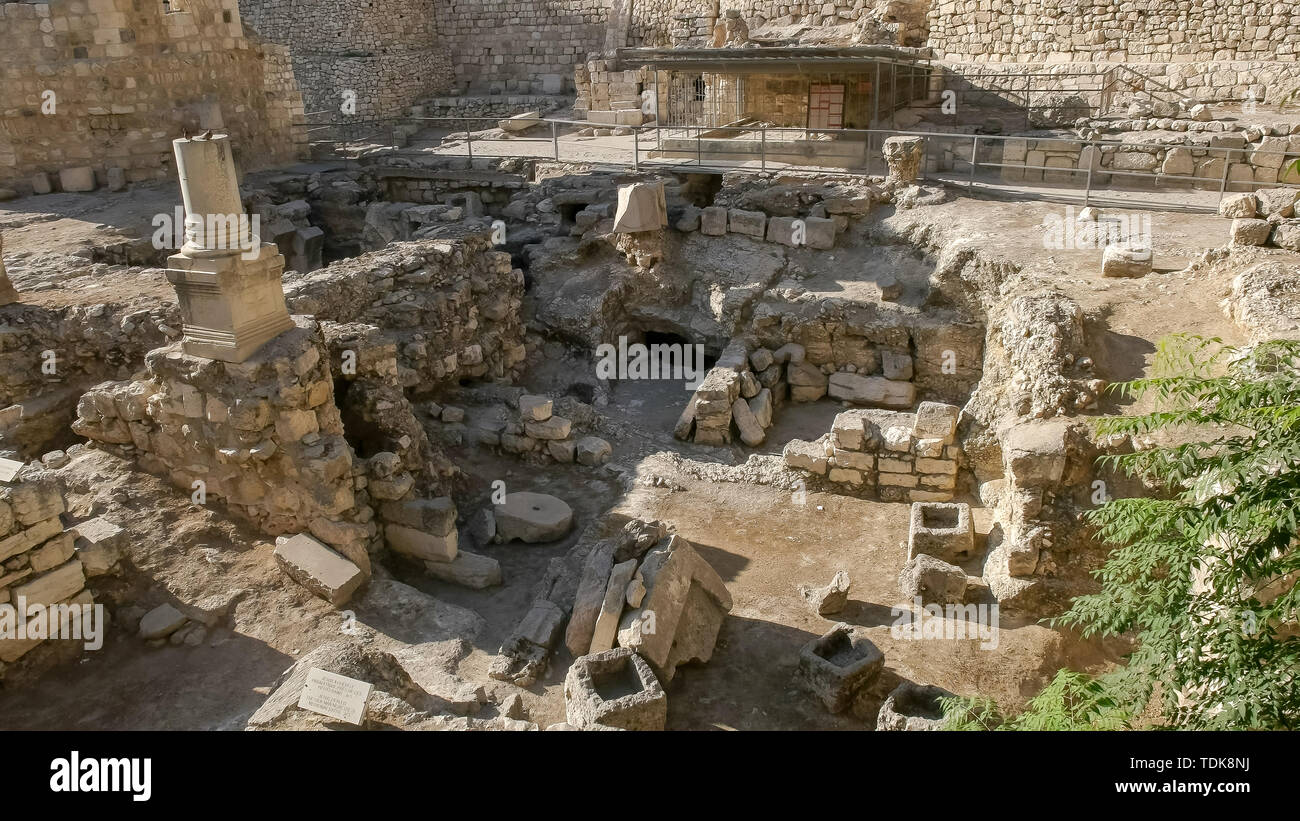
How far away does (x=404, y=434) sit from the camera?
364 inches

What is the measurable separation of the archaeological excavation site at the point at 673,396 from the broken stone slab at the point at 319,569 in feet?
0.09

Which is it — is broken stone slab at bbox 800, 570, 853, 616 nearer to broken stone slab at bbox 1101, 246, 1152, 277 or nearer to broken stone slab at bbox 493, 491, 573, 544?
broken stone slab at bbox 493, 491, 573, 544

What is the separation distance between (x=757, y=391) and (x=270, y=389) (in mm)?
6497

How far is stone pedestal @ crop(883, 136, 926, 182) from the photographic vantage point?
14562 millimetres

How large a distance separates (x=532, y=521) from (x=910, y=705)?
4.16 meters

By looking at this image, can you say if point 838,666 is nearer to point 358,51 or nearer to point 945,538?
point 945,538

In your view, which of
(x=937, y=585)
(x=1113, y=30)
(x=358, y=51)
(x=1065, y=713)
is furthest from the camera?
(x=358, y=51)

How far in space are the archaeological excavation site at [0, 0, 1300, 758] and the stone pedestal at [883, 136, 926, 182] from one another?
12cm

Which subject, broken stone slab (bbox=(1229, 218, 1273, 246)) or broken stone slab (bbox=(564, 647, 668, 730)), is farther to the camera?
broken stone slab (bbox=(1229, 218, 1273, 246))

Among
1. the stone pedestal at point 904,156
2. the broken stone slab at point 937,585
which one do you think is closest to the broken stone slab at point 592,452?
the broken stone slab at point 937,585

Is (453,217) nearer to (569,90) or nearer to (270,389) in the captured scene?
(270,389)

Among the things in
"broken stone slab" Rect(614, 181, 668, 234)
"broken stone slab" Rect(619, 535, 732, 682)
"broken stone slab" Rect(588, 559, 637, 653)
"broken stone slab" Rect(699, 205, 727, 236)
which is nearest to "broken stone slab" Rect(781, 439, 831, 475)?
"broken stone slab" Rect(619, 535, 732, 682)

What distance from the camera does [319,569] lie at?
25.3 feet

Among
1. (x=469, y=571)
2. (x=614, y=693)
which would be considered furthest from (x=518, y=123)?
(x=614, y=693)
